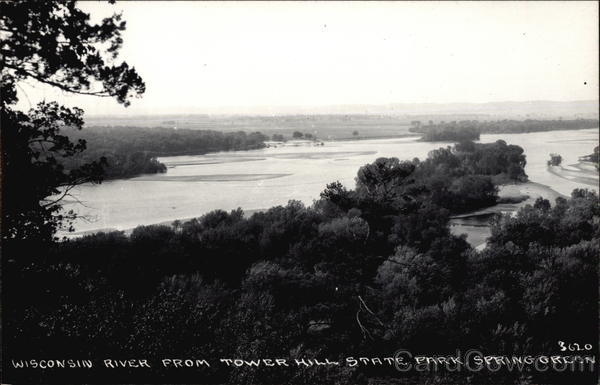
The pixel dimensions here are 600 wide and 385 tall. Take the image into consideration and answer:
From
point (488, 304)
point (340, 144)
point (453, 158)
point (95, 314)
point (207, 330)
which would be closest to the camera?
point (95, 314)

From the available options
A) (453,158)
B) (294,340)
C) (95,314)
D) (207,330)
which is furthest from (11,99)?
(453,158)

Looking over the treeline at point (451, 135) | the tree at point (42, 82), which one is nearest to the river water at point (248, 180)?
the treeline at point (451, 135)

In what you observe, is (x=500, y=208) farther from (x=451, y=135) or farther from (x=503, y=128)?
(x=503, y=128)

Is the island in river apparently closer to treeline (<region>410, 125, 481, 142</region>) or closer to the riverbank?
the riverbank

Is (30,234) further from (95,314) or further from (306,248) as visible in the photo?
(306,248)

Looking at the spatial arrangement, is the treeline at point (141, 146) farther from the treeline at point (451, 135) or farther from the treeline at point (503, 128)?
the treeline at point (503, 128)

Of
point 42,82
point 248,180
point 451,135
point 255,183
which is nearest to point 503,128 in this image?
point 451,135

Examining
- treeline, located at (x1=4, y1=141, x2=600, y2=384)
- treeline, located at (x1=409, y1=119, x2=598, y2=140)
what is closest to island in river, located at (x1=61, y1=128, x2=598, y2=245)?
treeline, located at (x1=409, y1=119, x2=598, y2=140)
